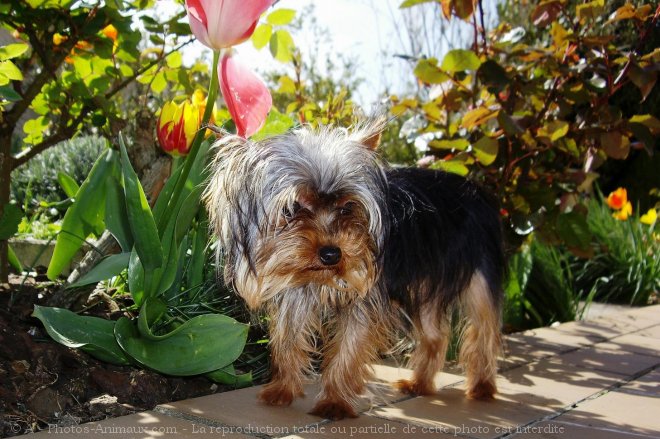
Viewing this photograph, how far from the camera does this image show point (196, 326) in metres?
3.07

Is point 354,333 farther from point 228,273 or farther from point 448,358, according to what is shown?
point 448,358

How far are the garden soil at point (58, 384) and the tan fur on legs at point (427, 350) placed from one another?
0.92 meters

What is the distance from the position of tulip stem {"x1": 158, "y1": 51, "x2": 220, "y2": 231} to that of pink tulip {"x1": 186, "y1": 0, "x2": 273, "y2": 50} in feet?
0.47

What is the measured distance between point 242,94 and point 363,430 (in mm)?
1380

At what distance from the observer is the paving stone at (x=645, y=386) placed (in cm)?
388

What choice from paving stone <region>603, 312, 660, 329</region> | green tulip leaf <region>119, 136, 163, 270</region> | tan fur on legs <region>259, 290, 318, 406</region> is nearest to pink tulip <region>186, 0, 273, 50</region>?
green tulip leaf <region>119, 136, 163, 270</region>

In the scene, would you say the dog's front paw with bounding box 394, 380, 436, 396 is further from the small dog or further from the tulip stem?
the tulip stem

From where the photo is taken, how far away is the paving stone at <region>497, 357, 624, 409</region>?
3.65 meters

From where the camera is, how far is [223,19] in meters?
2.76

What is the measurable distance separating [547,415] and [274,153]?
1.63 m

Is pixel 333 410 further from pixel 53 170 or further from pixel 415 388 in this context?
pixel 53 170

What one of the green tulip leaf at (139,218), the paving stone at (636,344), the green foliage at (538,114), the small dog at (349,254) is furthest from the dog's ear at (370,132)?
the paving stone at (636,344)

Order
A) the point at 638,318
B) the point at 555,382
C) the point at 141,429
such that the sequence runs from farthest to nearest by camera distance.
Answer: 1. the point at 638,318
2. the point at 555,382
3. the point at 141,429

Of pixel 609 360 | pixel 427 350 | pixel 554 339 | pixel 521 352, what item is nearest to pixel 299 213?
pixel 427 350
